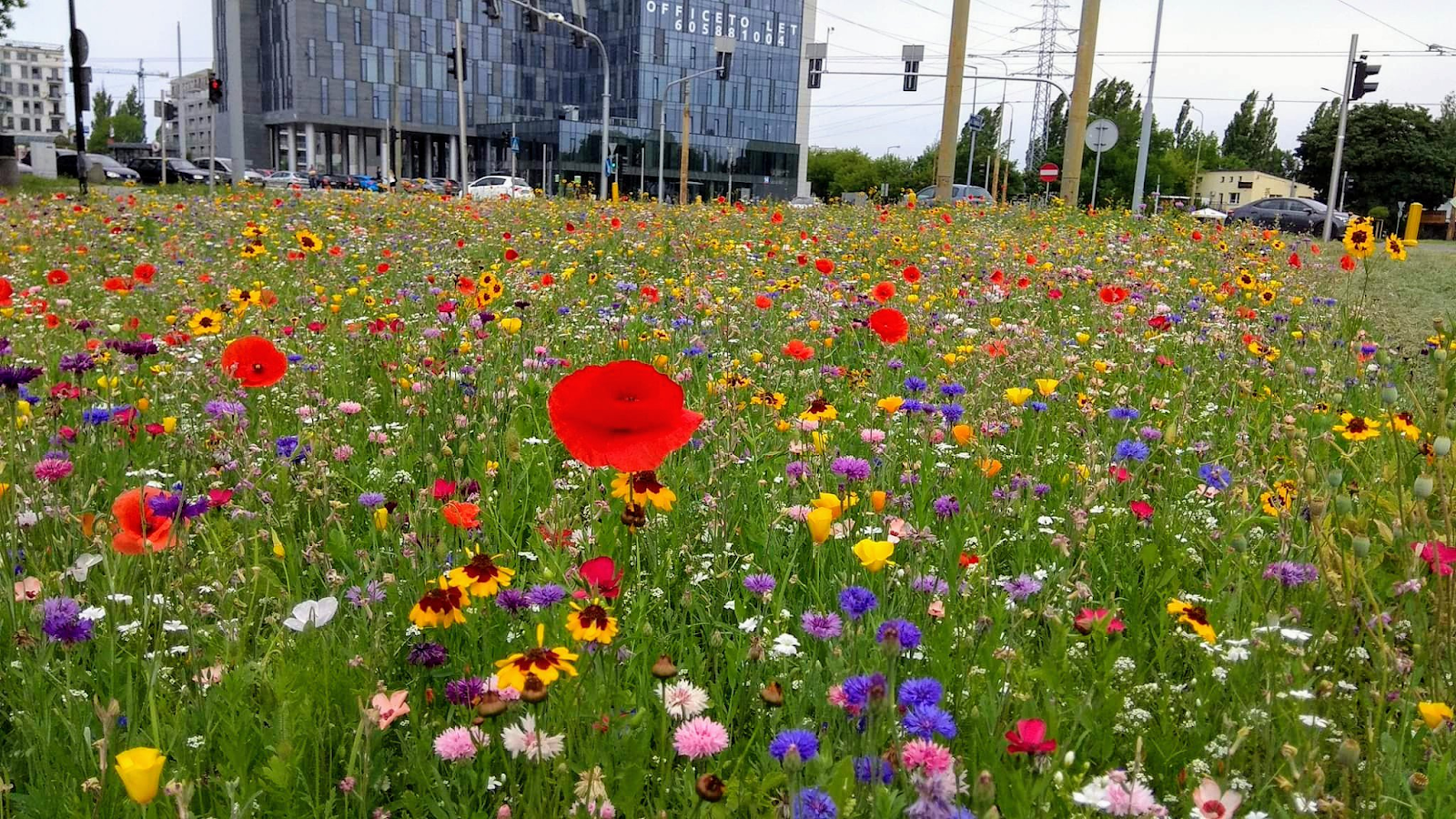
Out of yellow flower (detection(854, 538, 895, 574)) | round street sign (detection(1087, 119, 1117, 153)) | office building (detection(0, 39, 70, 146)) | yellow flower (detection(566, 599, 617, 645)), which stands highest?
office building (detection(0, 39, 70, 146))

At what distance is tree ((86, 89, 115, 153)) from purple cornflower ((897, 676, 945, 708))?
108014 millimetres

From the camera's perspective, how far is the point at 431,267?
6078 millimetres

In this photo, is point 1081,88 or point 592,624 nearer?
point 592,624

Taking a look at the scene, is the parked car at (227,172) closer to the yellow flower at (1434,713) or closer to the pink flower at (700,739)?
the pink flower at (700,739)

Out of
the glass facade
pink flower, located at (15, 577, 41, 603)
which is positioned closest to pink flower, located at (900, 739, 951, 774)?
pink flower, located at (15, 577, 41, 603)

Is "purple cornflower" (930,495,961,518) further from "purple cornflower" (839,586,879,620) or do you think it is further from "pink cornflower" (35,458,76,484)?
"pink cornflower" (35,458,76,484)

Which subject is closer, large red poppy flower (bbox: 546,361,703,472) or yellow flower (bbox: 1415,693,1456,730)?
yellow flower (bbox: 1415,693,1456,730)

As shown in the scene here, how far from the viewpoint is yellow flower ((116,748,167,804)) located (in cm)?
88

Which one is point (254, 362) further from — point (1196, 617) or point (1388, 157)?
point (1388, 157)

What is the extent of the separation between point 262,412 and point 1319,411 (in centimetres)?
303

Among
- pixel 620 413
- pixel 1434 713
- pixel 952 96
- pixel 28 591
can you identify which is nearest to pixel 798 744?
pixel 620 413

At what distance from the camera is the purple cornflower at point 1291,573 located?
161 centimetres

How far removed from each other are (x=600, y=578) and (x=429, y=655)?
373 mm

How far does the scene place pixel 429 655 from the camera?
5.10 feet
